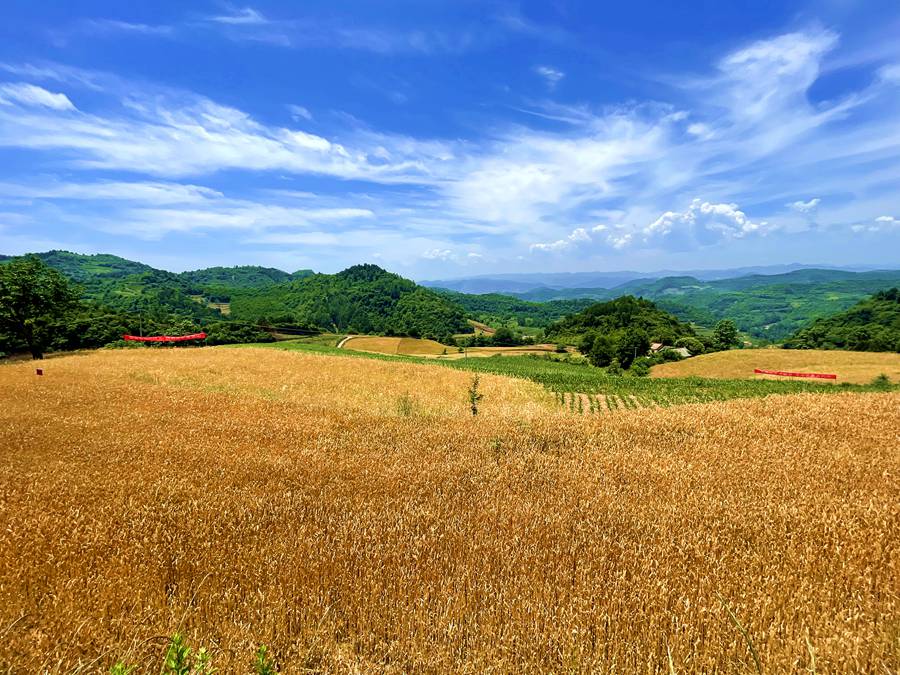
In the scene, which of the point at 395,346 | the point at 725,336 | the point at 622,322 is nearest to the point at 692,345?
the point at 725,336

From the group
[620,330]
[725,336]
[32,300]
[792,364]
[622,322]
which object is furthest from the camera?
[622,322]

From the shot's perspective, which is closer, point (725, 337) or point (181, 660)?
point (181, 660)

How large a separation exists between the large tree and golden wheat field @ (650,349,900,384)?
73.1m

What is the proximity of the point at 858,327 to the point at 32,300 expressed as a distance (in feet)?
579

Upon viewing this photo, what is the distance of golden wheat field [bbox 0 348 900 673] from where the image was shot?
2842 millimetres

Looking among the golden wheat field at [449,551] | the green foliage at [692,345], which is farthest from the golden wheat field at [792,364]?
the golden wheat field at [449,551]

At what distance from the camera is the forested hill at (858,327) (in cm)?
Result: 10088

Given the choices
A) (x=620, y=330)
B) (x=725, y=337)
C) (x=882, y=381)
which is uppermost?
(x=620, y=330)

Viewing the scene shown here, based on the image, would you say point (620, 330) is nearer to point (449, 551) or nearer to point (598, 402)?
point (598, 402)

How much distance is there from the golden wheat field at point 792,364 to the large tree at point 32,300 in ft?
240

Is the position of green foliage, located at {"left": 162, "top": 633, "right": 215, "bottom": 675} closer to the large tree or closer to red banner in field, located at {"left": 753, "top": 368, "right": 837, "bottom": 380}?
the large tree

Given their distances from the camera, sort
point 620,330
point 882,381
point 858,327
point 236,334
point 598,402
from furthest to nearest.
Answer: point 858,327 → point 620,330 → point 236,334 → point 882,381 → point 598,402

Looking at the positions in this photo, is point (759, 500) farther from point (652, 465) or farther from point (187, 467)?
point (187, 467)

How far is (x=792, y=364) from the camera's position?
49.8m
